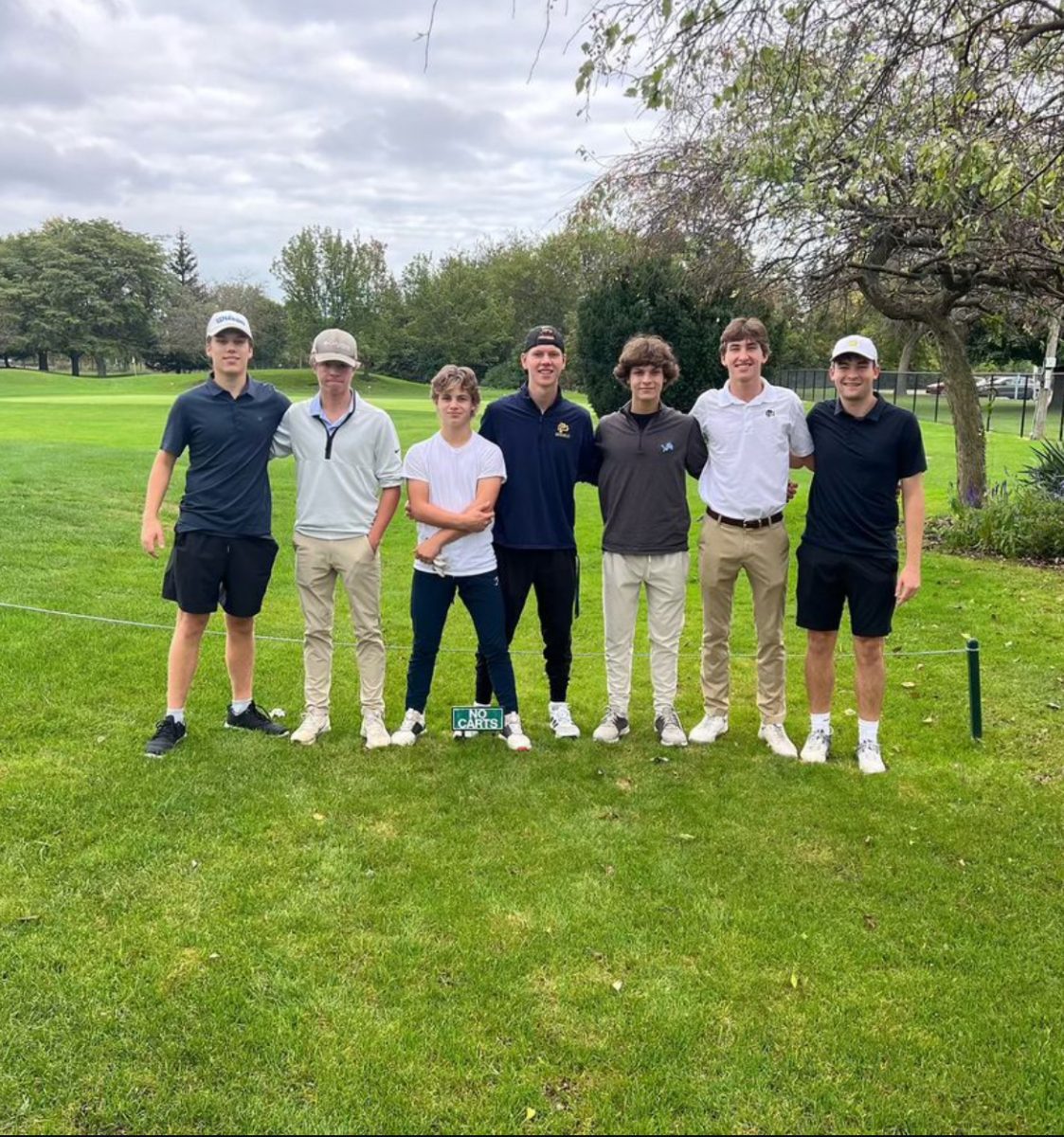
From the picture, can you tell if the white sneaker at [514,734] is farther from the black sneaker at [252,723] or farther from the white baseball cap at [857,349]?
the white baseball cap at [857,349]

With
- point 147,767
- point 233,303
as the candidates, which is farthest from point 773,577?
point 233,303

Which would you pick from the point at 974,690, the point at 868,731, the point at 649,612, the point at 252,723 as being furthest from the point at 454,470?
the point at 974,690

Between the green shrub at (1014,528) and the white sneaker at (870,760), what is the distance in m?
6.08

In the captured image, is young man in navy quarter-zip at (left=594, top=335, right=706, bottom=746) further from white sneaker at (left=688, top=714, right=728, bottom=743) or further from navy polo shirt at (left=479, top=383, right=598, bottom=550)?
navy polo shirt at (left=479, top=383, right=598, bottom=550)

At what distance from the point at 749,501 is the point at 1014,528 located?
21.7ft

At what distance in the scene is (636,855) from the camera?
141 inches

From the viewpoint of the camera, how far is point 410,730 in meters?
4.67

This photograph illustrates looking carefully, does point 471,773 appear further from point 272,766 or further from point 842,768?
point 842,768

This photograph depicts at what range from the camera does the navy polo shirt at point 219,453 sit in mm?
4195

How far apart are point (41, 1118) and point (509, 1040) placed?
3.95 feet

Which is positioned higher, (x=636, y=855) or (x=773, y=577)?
(x=773, y=577)

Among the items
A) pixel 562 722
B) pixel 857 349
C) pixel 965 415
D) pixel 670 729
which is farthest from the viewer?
pixel 965 415

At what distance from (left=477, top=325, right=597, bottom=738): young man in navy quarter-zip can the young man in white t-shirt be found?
105 millimetres

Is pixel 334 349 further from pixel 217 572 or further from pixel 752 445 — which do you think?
pixel 752 445
